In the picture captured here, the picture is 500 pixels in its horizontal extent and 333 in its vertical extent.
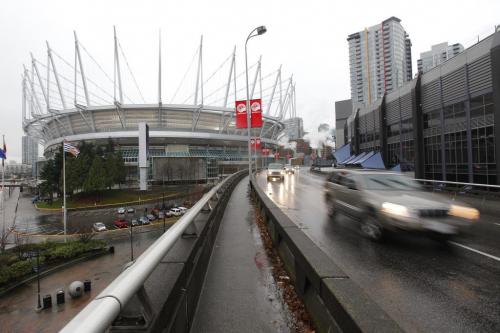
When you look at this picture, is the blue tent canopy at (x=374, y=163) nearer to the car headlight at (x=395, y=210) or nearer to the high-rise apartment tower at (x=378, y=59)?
the car headlight at (x=395, y=210)

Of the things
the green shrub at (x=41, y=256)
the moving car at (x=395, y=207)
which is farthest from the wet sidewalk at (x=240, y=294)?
the green shrub at (x=41, y=256)

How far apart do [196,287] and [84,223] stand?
4762cm

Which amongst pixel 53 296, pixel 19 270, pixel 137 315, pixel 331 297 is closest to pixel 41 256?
pixel 19 270

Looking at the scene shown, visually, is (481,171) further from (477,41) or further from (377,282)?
(377,282)

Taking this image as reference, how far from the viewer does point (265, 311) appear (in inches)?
142

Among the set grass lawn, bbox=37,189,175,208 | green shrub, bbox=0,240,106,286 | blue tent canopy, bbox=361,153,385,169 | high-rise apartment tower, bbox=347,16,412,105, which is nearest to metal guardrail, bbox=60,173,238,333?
green shrub, bbox=0,240,106,286

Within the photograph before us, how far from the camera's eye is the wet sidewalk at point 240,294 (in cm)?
330

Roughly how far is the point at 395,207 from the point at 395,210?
0.23 ft

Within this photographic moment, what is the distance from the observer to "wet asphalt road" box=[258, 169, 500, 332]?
11.5 feet

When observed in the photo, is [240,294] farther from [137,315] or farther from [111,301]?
[111,301]

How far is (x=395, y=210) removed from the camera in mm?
6090

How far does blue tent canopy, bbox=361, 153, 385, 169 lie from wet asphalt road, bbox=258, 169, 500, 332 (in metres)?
32.8

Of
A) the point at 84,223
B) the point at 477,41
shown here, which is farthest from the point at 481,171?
the point at 84,223

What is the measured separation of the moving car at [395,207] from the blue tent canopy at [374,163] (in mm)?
33559
